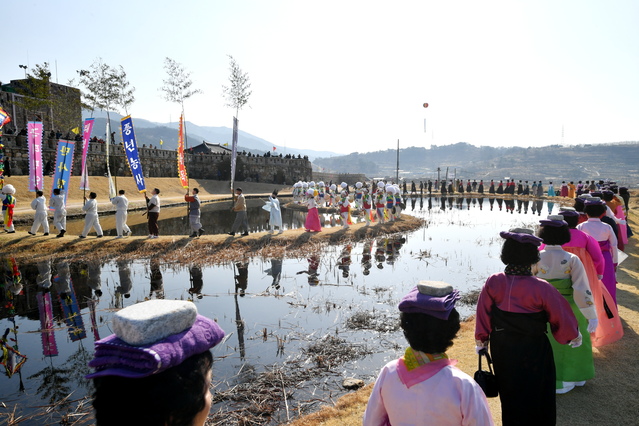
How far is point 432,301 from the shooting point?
2.05 meters

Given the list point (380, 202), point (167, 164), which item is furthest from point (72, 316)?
point (167, 164)

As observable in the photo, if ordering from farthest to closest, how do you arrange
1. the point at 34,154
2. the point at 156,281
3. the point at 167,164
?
1. the point at 167,164
2. the point at 34,154
3. the point at 156,281

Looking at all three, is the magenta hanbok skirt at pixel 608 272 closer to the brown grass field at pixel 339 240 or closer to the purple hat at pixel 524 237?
the brown grass field at pixel 339 240

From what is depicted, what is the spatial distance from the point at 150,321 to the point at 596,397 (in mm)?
4766

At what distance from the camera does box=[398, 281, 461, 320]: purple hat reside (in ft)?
6.71

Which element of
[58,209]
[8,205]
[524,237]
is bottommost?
[58,209]

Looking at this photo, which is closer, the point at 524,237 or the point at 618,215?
the point at 524,237

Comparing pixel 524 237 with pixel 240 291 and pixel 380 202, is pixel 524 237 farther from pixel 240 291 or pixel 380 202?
pixel 380 202

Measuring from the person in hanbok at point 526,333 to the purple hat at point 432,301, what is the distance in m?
1.17

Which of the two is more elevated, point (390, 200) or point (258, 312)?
point (390, 200)

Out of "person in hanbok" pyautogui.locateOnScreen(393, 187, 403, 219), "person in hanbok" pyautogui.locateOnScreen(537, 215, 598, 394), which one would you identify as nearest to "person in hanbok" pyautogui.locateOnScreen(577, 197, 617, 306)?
"person in hanbok" pyautogui.locateOnScreen(537, 215, 598, 394)

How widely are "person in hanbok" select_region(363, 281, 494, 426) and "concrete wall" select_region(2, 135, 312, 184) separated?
20.7 meters

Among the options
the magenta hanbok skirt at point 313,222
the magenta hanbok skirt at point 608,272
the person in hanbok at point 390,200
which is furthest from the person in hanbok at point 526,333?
the person in hanbok at point 390,200

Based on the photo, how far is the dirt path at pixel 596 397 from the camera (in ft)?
12.7
